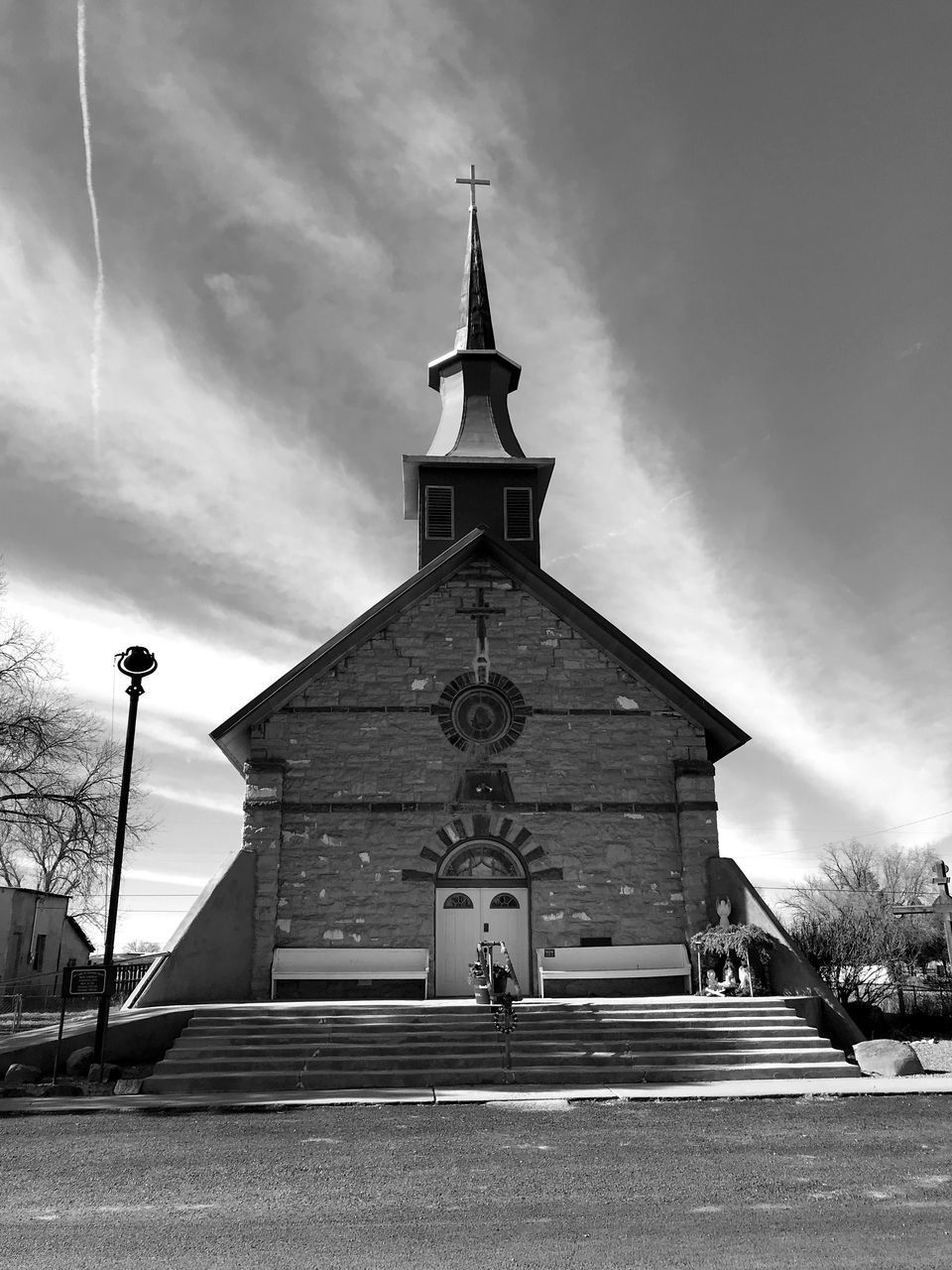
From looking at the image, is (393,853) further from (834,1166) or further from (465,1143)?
(834,1166)

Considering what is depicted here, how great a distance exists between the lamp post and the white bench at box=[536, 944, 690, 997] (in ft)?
23.9

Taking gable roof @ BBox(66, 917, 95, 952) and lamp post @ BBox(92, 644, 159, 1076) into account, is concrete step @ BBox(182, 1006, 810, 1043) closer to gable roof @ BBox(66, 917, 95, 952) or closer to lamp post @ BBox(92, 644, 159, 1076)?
lamp post @ BBox(92, 644, 159, 1076)

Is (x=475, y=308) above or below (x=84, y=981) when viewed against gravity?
above

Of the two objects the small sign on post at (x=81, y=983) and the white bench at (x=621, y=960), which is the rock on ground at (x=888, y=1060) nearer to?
the white bench at (x=621, y=960)

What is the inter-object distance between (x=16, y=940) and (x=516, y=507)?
22.0 meters

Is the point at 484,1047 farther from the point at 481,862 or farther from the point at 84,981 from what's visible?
the point at 84,981

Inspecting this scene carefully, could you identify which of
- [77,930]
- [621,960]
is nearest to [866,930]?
[621,960]

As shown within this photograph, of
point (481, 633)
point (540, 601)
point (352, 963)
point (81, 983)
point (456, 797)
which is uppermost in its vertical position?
point (540, 601)

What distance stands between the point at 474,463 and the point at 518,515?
1.57 meters

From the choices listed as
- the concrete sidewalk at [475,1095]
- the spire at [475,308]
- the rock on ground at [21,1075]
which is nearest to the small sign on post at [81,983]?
the rock on ground at [21,1075]

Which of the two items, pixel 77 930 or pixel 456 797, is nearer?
pixel 456 797

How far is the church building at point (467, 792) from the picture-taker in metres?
16.6

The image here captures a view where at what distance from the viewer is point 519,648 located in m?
18.8

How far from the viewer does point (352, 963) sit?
53.6ft
